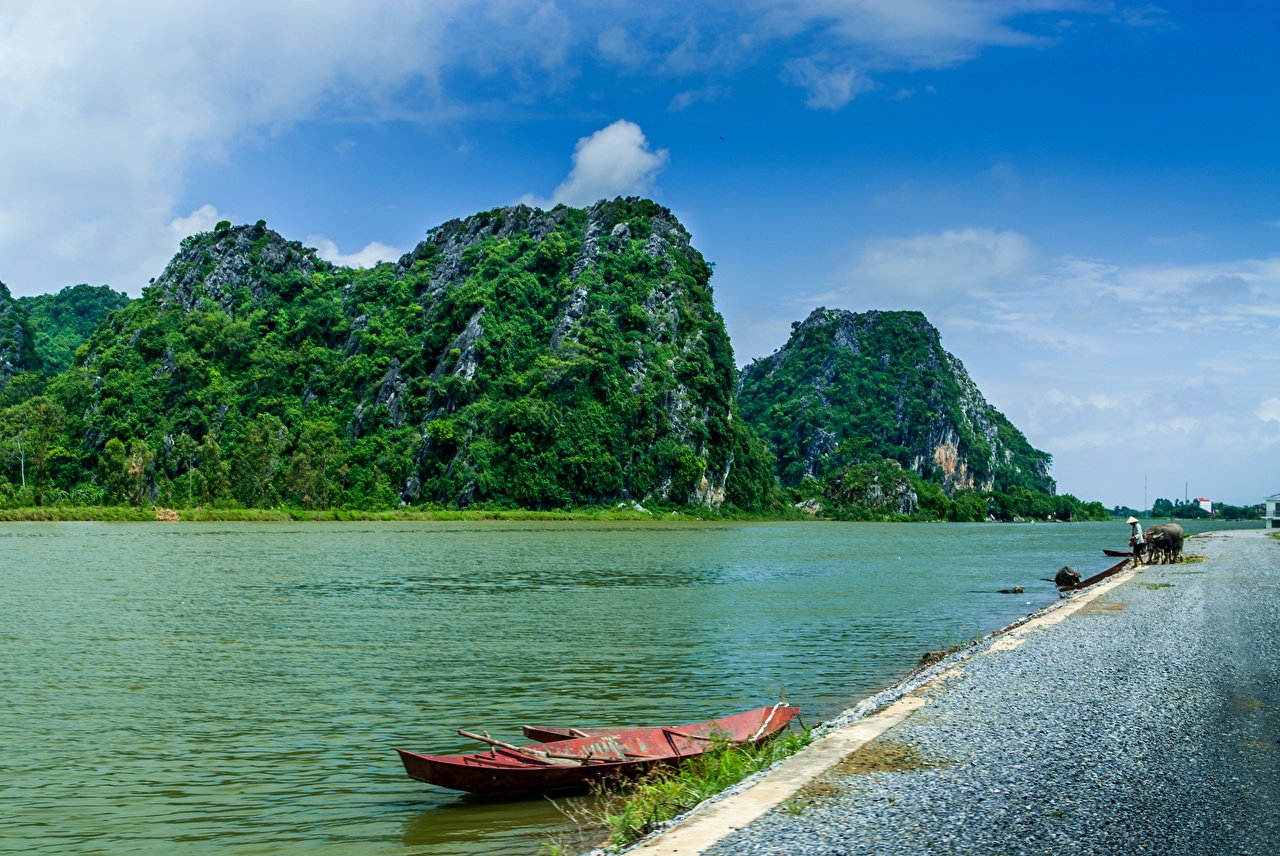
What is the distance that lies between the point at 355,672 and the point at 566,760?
27.8 feet

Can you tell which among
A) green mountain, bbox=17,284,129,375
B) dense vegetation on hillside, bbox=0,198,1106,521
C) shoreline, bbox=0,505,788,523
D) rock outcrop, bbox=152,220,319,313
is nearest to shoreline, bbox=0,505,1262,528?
shoreline, bbox=0,505,788,523

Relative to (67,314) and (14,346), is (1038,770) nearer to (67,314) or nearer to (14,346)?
(14,346)

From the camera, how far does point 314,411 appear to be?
131875 millimetres

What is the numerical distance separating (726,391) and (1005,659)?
13113 cm

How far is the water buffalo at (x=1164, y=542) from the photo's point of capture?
116 ft

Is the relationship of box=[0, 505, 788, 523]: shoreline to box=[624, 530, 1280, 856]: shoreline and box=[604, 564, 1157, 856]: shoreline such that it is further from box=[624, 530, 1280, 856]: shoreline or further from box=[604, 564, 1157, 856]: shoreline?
box=[604, 564, 1157, 856]: shoreline

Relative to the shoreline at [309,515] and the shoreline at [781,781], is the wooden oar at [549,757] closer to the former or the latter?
the shoreline at [781,781]

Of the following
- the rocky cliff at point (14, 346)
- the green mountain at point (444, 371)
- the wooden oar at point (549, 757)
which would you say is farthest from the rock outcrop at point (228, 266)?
the wooden oar at point (549, 757)

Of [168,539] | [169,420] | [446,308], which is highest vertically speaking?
[446,308]

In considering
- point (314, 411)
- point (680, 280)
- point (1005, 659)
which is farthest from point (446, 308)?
point (1005, 659)

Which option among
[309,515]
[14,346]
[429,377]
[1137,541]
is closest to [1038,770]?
[1137,541]

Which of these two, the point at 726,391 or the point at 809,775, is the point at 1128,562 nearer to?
the point at 809,775

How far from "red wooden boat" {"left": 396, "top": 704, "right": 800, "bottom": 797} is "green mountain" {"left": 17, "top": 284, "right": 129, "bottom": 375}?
197173 mm

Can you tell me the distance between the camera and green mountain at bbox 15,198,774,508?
381 feet
